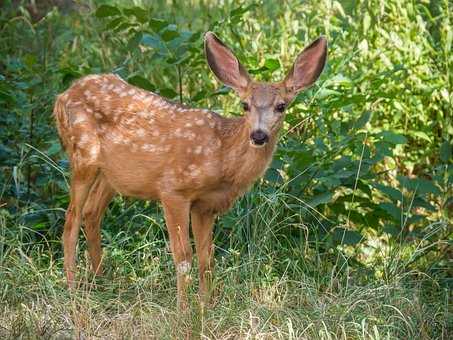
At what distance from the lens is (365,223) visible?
7.34m

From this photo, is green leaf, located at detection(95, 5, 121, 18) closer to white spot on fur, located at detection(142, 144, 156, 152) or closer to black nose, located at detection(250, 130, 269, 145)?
white spot on fur, located at detection(142, 144, 156, 152)

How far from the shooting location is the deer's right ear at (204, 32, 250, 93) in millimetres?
6590

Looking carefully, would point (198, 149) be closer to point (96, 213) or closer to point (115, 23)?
point (96, 213)

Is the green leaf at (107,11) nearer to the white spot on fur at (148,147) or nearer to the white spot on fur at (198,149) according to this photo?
the white spot on fur at (148,147)

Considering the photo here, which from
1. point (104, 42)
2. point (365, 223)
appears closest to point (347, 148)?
point (365, 223)

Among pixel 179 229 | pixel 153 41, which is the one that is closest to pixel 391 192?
pixel 179 229

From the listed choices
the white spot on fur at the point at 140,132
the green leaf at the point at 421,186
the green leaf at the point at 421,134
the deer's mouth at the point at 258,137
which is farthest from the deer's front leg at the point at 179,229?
the green leaf at the point at 421,134

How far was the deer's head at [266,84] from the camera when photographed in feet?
20.6

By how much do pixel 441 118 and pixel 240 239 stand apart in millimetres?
2301

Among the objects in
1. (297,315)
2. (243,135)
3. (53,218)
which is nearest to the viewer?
(297,315)

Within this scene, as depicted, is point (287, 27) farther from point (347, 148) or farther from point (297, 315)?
point (297, 315)

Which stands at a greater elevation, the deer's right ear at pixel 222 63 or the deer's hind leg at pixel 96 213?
the deer's right ear at pixel 222 63

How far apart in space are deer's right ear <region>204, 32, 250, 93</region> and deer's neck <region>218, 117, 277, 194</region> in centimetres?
28

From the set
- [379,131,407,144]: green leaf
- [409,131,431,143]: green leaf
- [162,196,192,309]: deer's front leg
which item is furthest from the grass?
[409,131,431,143]: green leaf
